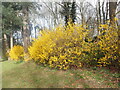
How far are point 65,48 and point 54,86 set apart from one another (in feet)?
5.35

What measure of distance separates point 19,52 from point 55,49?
4103 mm

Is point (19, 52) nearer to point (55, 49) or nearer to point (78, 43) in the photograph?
point (55, 49)

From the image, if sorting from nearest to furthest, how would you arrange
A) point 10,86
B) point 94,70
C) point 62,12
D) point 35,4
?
1. point 10,86
2. point 94,70
3. point 35,4
4. point 62,12

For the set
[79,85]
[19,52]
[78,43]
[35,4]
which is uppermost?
[35,4]

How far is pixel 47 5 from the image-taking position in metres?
10.4

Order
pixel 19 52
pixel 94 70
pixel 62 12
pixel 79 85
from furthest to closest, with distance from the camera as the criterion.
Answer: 1. pixel 62 12
2. pixel 19 52
3. pixel 94 70
4. pixel 79 85

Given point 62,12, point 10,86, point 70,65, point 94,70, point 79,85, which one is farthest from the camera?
point 62,12

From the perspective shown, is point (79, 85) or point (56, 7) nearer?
point (79, 85)

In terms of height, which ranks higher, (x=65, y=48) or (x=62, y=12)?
(x=62, y=12)

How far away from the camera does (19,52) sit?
638cm

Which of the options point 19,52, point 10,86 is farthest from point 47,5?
point 10,86

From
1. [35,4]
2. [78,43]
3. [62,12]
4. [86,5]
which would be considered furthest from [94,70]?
[86,5]

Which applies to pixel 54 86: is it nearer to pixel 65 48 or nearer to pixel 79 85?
pixel 79 85

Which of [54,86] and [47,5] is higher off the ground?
[47,5]
